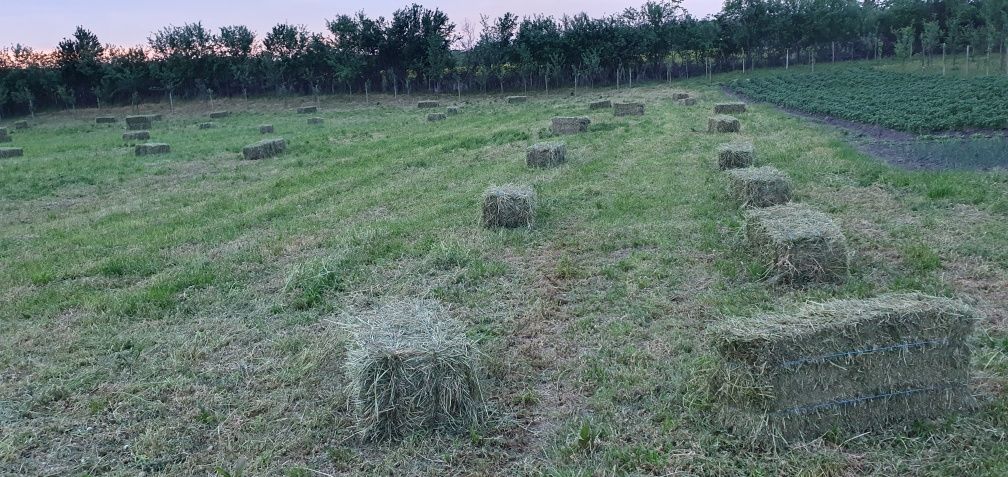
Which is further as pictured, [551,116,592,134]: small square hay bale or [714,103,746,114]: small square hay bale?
[714,103,746,114]: small square hay bale

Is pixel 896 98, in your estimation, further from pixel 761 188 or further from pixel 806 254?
pixel 806 254

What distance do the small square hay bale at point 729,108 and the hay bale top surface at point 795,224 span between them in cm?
1542

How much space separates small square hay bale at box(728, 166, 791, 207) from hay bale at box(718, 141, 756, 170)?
2159 millimetres

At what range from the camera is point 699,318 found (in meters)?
6.62

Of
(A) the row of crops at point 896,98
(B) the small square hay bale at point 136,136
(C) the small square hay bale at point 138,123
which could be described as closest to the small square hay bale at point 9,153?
(B) the small square hay bale at point 136,136

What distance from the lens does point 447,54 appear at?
47.8 m

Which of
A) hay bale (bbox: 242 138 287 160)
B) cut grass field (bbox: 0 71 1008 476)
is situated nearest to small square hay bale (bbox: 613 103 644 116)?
cut grass field (bbox: 0 71 1008 476)

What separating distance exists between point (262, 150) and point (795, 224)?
15.3 metres

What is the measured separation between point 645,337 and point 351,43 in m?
47.1

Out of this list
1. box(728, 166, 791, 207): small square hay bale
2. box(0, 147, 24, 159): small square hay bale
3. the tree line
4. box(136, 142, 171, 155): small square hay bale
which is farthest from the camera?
the tree line

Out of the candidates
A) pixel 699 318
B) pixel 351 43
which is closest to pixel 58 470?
pixel 699 318

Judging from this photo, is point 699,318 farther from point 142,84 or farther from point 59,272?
point 142,84

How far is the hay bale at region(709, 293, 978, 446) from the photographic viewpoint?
463 cm

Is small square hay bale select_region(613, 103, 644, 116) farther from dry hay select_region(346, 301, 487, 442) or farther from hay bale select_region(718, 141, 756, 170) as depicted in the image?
dry hay select_region(346, 301, 487, 442)
